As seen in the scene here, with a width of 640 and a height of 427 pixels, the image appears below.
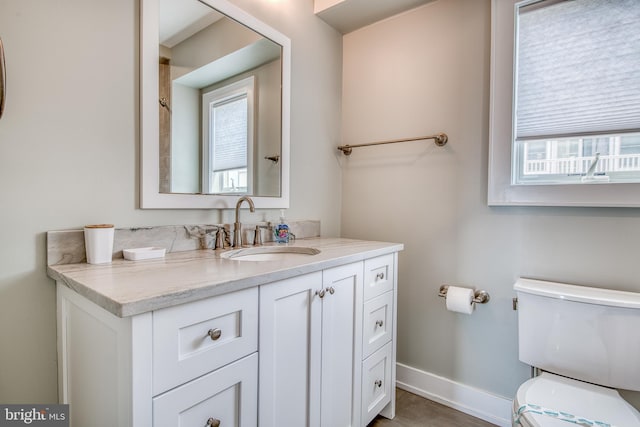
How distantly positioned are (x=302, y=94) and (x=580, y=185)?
4.81 feet

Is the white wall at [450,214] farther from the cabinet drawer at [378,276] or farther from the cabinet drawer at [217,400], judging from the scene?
the cabinet drawer at [217,400]

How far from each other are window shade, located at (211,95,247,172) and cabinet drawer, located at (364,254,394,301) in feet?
2.61

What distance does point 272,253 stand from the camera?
1561 mm

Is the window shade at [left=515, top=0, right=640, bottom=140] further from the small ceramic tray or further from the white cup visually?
the white cup

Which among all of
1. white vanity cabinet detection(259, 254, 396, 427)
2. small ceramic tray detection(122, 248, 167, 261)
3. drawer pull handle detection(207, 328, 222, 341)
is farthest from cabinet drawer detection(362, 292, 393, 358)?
small ceramic tray detection(122, 248, 167, 261)

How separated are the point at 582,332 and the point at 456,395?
77 centimetres

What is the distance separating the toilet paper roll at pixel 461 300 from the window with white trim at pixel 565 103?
48cm

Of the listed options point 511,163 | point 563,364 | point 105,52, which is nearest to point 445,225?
point 511,163

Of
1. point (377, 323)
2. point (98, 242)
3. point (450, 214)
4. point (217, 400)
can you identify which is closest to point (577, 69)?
point (450, 214)

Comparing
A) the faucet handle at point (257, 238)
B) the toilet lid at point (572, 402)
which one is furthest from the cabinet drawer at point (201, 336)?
the toilet lid at point (572, 402)

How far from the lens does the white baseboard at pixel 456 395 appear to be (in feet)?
5.29

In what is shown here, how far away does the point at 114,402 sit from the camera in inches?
29.4

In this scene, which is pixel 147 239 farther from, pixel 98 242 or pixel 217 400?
pixel 217 400

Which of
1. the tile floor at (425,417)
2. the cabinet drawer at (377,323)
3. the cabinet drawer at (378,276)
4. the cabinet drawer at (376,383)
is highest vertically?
the cabinet drawer at (378,276)
